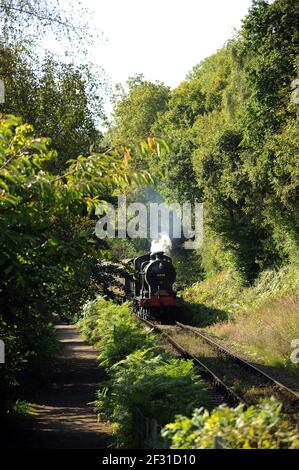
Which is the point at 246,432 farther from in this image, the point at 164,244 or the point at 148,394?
the point at 164,244

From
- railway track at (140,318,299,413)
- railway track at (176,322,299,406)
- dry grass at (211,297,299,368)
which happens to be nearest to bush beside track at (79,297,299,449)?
railway track at (140,318,299,413)

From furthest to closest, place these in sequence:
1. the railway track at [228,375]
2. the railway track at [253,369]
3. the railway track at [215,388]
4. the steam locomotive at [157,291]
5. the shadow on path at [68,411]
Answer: the steam locomotive at [157,291] < the railway track at [253,369] < the railway track at [228,375] < the railway track at [215,388] < the shadow on path at [68,411]

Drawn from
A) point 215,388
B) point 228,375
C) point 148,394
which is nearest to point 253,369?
point 228,375

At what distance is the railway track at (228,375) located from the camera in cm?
1608

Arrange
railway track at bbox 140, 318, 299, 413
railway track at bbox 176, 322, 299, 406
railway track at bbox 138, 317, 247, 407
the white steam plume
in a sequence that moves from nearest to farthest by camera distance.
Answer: railway track at bbox 138, 317, 247, 407 → railway track at bbox 140, 318, 299, 413 → railway track at bbox 176, 322, 299, 406 → the white steam plume

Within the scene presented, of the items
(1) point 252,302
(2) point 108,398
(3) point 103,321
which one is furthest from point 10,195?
(1) point 252,302

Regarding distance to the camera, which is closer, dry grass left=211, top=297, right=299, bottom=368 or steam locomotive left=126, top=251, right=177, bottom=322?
dry grass left=211, top=297, right=299, bottom=368

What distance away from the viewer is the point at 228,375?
1914cm

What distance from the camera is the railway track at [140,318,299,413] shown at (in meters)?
16.1

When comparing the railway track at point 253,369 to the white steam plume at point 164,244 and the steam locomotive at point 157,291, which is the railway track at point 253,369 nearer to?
the steam locomotive at point 157,291

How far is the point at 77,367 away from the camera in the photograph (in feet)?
77.1

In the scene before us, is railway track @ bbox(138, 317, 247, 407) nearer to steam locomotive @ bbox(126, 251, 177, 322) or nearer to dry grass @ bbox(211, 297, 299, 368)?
→ dry grass @ bbox(211, 297, 299, 368)

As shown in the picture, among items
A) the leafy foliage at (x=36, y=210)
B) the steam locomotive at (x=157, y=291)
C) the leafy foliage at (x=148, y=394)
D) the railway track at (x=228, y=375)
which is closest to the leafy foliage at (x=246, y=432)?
the leafy foliage at (x=36, y=210)

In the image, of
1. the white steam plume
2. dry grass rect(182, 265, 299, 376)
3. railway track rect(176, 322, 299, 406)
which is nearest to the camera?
railway track rect(176, 322, 299, 406)
